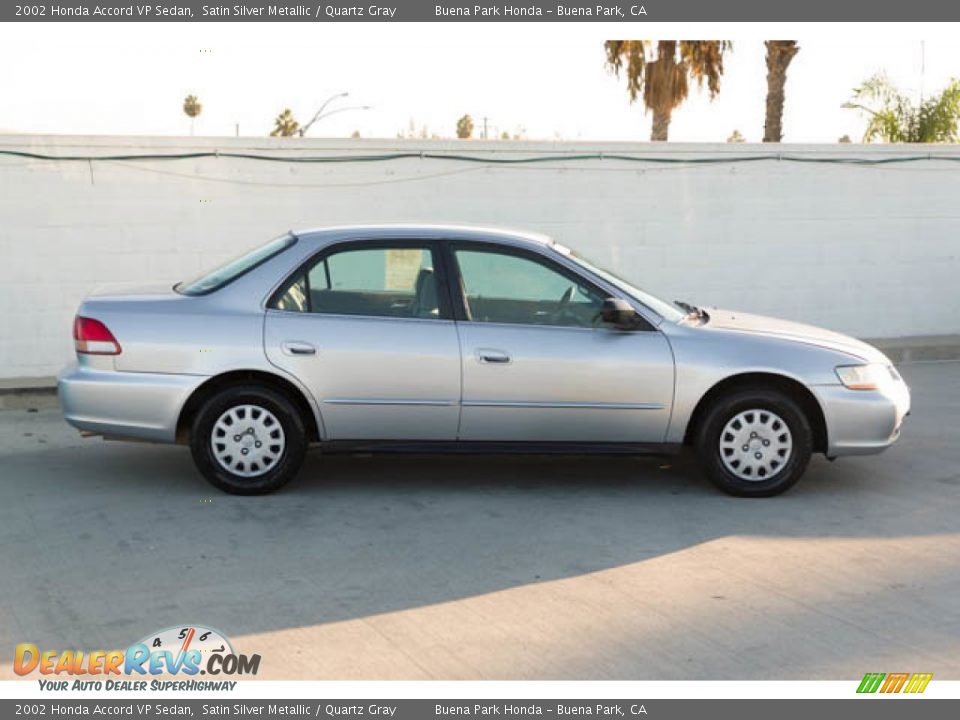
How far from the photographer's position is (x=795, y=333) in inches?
305

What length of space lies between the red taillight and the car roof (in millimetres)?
1237

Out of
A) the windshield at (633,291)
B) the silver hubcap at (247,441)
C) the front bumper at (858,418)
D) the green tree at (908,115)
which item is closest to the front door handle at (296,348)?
the silver hubcap at (247,441)

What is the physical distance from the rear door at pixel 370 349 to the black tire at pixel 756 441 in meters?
1.50

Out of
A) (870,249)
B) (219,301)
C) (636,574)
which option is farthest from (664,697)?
(870,249)

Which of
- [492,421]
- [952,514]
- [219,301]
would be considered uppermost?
[219,301]

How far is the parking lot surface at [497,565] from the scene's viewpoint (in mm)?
4961

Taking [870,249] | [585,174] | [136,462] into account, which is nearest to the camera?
[136,462]

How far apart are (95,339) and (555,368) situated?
8.65 ft

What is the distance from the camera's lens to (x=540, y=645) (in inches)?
197

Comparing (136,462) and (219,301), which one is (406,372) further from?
(136,462)

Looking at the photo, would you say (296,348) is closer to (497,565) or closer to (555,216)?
(497,565)

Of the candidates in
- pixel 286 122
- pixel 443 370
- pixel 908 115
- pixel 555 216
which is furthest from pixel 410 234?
pixel 286 122

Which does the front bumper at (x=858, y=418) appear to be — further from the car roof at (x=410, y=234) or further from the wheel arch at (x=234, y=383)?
the wheel arch at (x=234, y=383)

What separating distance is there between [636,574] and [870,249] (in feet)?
32.1
